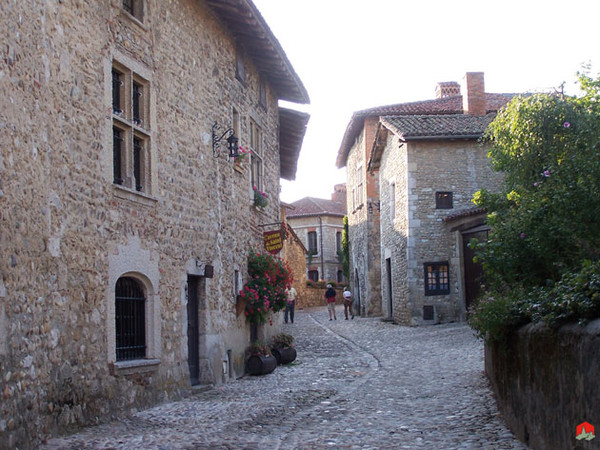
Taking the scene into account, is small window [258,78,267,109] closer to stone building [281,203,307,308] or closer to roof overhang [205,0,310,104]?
roof overhang [205,0,310,104]

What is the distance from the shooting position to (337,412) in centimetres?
816

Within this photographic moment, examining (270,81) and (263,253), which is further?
(270,81)

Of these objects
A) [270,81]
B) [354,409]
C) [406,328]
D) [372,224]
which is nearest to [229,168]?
[270,81]

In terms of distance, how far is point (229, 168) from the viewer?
11.8 m

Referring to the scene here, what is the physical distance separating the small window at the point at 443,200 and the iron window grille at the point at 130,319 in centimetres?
1389

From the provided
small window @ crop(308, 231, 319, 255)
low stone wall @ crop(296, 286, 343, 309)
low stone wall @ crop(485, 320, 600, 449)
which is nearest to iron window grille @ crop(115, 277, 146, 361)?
low stone wall @ crop(485, 320, 600, 449)

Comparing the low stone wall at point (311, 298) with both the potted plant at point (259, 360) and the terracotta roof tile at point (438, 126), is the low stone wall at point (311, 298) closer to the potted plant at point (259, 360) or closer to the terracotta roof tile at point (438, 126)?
the terracotta roof tile at point (438, 126)

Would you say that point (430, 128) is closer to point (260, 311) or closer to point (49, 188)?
point (260, 311)

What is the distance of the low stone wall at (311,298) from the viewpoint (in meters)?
39.1

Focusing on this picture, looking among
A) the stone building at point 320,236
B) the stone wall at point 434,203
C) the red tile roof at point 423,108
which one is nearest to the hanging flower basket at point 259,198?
the stone wall at point 434,203

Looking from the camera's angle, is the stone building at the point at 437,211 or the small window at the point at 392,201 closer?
the stone building at the point at 437,211

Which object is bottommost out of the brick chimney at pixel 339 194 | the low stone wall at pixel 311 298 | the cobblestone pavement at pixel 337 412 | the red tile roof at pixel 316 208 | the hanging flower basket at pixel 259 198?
the cobblestone pavement at pixel 337 412

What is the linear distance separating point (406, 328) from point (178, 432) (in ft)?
46.3
